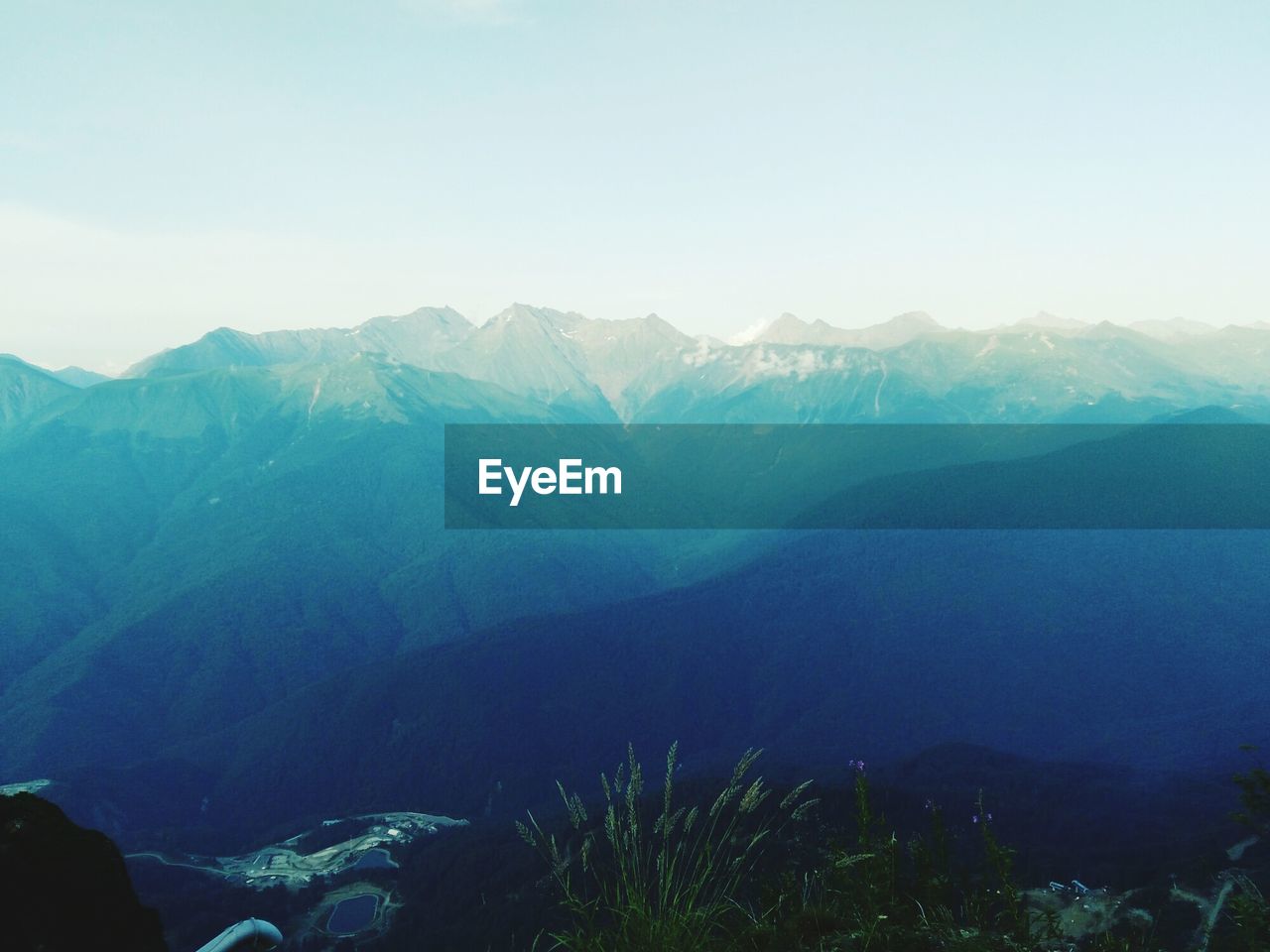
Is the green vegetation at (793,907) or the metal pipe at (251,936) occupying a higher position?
the metal pipe at (251,936)

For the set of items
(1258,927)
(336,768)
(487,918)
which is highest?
(1258,927)

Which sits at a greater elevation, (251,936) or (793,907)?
(251,936)

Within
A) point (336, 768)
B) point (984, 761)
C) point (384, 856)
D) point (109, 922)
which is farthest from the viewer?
point (336, 768)

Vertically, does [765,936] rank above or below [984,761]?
above

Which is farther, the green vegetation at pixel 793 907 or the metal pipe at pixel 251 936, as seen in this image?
the green vegetation at pixel 793 907

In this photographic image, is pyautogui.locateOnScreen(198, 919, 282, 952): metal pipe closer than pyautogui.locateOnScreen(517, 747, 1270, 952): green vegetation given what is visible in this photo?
Yes

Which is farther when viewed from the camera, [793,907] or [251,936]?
[793,907]

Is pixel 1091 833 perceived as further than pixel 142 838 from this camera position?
No

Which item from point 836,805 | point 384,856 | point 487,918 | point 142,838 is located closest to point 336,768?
point 142,838

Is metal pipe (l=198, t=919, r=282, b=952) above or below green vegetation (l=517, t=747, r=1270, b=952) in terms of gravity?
above

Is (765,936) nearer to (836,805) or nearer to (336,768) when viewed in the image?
(836,805)

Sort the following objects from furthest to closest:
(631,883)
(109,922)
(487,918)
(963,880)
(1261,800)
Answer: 1. (487,918)
2. (1261,800)
3. (963,880)
4. (631,883)
5. (109,922)
